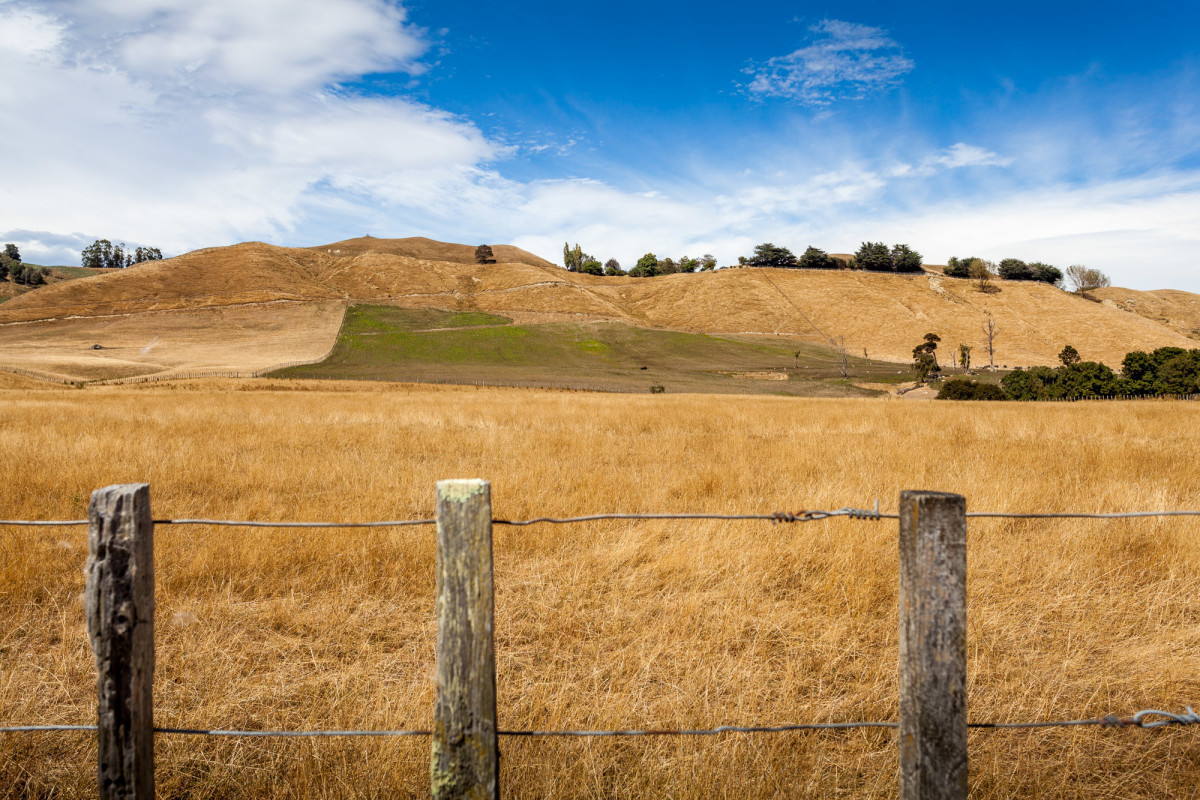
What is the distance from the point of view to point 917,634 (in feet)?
6.93

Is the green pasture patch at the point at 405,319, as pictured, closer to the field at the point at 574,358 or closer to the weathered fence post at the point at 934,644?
the field at the point at 574,358

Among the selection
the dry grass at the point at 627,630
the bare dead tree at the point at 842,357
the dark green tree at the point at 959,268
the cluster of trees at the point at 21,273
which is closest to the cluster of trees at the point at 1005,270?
the dark green tree at the point at 959,268

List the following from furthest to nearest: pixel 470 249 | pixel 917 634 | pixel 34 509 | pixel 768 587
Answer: pixel 470 249, pixel 34 509, pixel 768 587, pixel 917 634

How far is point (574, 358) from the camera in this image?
281ft

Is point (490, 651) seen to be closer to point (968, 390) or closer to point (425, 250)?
point (968, 390)

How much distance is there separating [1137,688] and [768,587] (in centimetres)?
234

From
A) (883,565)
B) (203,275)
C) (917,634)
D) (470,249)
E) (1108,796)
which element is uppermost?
(470,249)

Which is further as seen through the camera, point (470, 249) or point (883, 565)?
point (470, 249)

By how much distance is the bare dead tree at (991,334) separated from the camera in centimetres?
9494

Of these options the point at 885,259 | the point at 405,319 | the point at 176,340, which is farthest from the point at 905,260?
the point at 176,340

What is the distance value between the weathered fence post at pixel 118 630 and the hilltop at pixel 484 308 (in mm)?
70435

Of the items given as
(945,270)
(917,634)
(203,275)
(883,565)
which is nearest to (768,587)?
(883,565)

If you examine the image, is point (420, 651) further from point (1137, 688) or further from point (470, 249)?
point (470, 249)

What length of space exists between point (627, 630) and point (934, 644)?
265 cm
